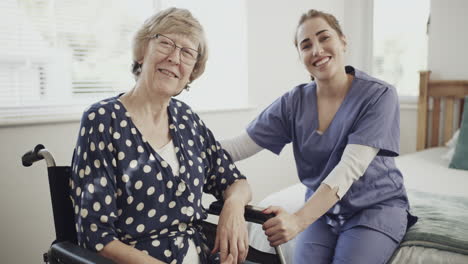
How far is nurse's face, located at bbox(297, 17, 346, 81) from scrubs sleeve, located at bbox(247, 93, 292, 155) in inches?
6.4

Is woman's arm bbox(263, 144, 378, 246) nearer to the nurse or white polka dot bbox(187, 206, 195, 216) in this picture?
the nurse

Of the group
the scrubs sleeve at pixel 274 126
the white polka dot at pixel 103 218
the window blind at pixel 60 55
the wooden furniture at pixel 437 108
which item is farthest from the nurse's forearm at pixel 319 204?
the wooden furniture at pixel 437 108

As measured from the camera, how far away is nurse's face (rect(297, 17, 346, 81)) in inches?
56.7

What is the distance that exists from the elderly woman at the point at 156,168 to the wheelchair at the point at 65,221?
48 mm

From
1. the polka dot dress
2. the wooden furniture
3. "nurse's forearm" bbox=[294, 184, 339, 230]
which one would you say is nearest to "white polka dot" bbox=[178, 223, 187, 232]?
the polka dot dress

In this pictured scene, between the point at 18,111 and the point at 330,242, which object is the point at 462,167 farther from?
the point at 18,111

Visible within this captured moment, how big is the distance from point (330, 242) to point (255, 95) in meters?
1.62

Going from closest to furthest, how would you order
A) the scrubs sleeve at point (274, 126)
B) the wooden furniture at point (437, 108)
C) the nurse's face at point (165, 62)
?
the nurse's face at point (165, 62), the scrubs sleeve at point (274, 126), the wooden furniture at point (437, 108)

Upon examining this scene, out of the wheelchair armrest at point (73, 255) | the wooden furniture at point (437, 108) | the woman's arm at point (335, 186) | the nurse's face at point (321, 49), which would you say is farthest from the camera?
the wooden furniture at point (437, 108)

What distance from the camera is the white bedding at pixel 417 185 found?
1527 millimetres

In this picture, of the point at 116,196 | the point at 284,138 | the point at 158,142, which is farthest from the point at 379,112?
the point at 116,196

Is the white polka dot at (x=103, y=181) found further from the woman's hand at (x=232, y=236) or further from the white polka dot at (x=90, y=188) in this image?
the woman's hand at (x=232, y=236)

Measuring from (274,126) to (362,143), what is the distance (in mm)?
373

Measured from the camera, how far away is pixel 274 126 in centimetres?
157
